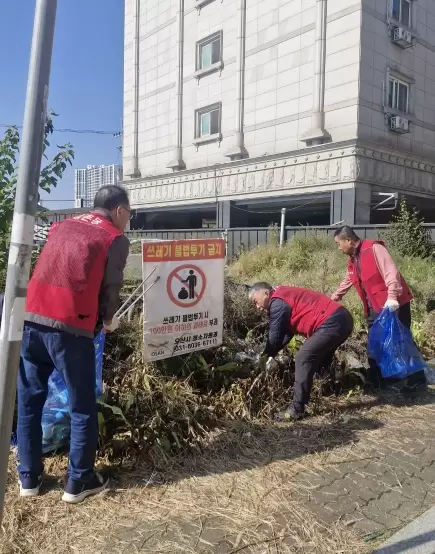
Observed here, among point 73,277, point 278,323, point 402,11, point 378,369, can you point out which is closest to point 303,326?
point 278,323

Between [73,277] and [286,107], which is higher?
[286,107]

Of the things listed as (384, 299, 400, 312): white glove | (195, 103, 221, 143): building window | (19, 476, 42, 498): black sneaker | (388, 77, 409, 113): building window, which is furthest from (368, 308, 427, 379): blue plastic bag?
(195, 103, 221, 143): building window

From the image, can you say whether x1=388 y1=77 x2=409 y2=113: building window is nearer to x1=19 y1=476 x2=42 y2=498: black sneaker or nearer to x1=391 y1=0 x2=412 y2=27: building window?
x1=391 y1=0 x2=412 y2=27: building window

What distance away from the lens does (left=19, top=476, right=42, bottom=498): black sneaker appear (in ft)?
9.34

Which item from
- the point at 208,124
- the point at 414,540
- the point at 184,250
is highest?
the point at 208,124

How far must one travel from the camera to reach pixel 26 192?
6.40 feet

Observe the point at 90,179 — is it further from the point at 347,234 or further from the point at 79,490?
the point at 79,490

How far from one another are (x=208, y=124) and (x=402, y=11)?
A: 786cm

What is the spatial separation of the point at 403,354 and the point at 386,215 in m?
13.5

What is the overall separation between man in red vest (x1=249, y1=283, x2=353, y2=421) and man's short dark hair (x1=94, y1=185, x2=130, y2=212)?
1.72 m

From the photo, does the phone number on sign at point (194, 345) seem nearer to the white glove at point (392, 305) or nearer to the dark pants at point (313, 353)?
the dark pants at point (313, 353)

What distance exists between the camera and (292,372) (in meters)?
4.66

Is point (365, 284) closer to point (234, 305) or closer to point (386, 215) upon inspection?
point (234, 305)

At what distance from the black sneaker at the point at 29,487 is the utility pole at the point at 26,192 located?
1.01 m
